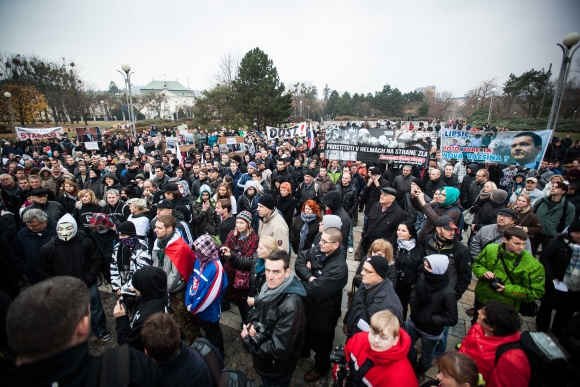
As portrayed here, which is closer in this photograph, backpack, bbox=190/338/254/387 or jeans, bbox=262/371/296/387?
backpack, bbox=190/338/254/387

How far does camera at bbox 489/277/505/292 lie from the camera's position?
344 cm

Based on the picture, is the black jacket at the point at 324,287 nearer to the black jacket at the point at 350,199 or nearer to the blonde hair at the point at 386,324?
the blonde hair at the point at 386,324

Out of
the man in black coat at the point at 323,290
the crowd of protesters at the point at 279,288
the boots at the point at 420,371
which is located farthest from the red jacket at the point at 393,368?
the boots at the point at 420,371

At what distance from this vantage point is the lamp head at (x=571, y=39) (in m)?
9.20

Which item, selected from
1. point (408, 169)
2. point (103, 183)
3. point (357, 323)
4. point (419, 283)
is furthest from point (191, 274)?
point (408, 169)

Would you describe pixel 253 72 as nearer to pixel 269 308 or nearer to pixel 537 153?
pixel 537 153

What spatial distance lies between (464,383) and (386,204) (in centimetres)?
328

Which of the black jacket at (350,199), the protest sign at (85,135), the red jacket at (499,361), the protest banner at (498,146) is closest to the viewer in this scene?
the red jacket at (499,361)

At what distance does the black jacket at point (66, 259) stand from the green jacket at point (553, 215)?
8.17 m

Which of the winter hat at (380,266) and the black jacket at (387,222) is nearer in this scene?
the winter hat at (380,266)

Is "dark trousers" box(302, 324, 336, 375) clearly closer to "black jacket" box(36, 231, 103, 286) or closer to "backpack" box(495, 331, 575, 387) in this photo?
"backpack" box(495, 331, 575, 387)

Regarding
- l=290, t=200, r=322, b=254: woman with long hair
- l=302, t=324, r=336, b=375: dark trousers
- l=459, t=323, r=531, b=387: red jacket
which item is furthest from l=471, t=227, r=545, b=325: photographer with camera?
l=290, t=200, r=322, b=254: woman with long hair

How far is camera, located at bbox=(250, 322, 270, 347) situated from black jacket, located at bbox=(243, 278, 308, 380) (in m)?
A: 0.02

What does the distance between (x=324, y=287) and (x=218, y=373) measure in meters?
1.43
